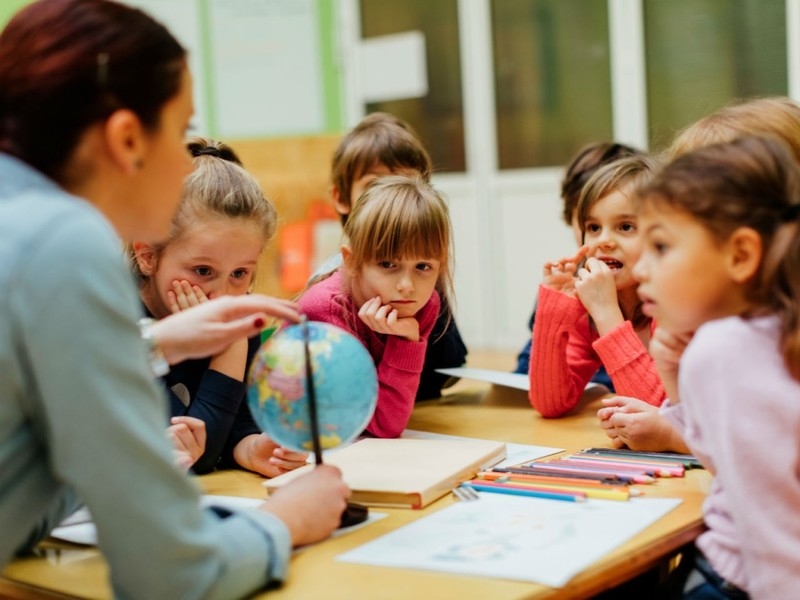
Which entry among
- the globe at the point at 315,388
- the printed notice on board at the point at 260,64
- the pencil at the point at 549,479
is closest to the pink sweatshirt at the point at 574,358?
the pencil at the point at 549,479

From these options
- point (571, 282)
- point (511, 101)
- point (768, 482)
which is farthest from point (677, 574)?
point (511, 101)

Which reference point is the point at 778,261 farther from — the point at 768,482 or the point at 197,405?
the point at 197,405

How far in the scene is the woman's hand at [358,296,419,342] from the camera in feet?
6.80

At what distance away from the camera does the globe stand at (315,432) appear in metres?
1.42

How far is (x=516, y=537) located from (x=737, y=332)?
0.39 m

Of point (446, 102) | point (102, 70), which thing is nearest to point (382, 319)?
point (102, 70)

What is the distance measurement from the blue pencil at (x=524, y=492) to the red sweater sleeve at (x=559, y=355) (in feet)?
2.09

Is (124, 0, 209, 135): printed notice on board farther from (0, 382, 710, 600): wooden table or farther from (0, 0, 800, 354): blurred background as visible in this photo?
(0, 382, 710, 600): wooden table

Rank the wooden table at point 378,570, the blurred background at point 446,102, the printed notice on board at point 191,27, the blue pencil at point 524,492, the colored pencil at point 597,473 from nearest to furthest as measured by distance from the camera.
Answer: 1. the wooden table at point 378,570
2. the blue pencil at point 524,492
3. the colored pencil at point 597,473
4. the blurred background at point 446,102
5. the printed notice on board at point 191,27

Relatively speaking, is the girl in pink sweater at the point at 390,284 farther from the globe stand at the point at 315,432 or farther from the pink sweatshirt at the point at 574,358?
the globe stand at the point at 315,432

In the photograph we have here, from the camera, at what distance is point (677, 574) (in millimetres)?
1524

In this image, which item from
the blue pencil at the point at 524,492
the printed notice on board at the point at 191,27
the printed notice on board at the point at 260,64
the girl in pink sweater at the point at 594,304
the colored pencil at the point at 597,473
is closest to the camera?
the blue pencil at the point at 524,492

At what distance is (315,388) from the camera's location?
1424 millimetres

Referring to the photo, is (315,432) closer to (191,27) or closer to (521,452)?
(521,452)
